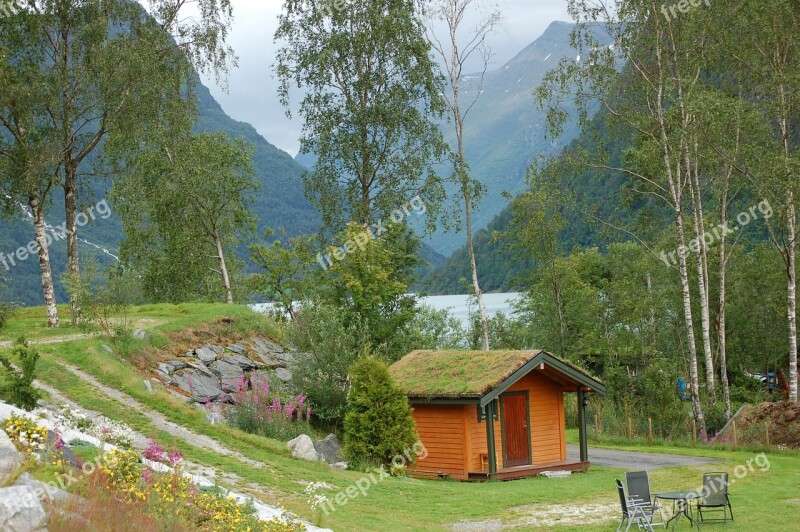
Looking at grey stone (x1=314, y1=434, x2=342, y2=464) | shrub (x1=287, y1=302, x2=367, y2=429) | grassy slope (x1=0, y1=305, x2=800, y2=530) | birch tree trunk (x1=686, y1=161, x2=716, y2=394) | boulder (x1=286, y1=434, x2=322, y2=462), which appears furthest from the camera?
birch tree trunk (x1=686, y1=161, x2=716, y2=394)

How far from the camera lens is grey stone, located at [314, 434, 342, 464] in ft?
66.4

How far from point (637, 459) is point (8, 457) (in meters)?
20.8

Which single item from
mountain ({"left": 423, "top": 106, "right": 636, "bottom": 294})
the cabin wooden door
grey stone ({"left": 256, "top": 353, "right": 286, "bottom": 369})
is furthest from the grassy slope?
mountain ({"left": 423, "top": 106, "right": 636, "bottom": 294})

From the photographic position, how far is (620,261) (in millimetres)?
55094

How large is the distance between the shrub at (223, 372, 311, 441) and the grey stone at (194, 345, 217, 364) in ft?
8.14

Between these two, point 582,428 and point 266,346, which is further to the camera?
point 266,346

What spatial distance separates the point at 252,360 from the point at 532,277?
26.9 metres

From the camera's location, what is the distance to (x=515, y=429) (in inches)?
873

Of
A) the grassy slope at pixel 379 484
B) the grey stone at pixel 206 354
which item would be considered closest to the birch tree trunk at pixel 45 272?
the grassy slope at pixel 379 484

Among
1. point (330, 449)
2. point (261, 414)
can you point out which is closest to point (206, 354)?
point (261, 414)

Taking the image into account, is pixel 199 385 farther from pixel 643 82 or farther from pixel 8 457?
pixel 643 82

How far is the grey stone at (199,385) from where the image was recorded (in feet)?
69.1

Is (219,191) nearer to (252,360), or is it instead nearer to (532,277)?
(252,360)

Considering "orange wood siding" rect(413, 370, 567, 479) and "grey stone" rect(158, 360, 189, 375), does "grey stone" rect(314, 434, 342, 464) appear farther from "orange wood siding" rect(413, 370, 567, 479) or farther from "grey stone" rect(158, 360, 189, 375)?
"grey stone" rect(158, 360, 189, 375)
